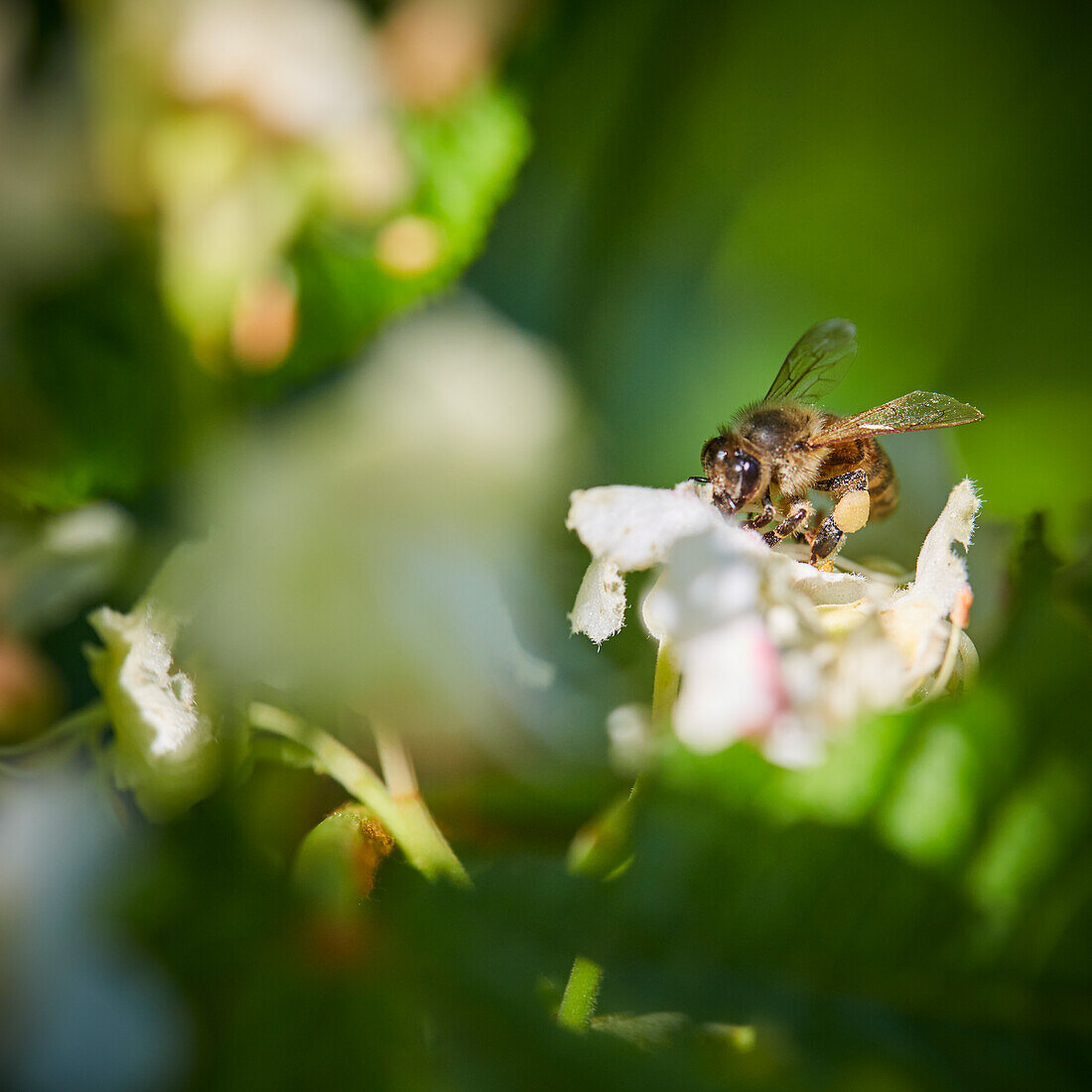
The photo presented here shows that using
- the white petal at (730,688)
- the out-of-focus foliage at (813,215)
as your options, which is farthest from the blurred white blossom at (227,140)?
the white petal at (730,688)

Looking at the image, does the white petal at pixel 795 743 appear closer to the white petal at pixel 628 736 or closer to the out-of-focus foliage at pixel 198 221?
the white petal at pixel 628 736

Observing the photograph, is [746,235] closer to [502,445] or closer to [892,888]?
[502,445]

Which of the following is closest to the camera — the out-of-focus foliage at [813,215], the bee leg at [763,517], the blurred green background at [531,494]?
the blurred green background at [531,494]

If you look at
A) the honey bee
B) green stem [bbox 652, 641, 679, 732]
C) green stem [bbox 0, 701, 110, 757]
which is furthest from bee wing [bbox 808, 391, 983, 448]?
green stem [bbox 0, 701, 110, 757]

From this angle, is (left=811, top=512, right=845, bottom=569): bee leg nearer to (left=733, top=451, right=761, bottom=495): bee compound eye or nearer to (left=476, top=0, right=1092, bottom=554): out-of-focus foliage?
(left=733, top=451, right=761, bottom=495): bee compound eye

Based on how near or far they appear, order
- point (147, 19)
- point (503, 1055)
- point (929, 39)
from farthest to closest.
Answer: point (929, 39), point (147, 19), point (503, 1055)

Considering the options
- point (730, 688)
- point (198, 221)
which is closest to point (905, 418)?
point (730, 688)

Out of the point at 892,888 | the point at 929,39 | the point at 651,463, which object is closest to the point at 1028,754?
the point at 892,888
